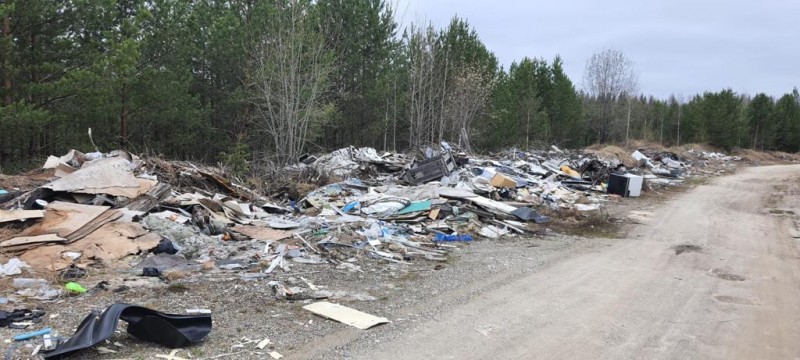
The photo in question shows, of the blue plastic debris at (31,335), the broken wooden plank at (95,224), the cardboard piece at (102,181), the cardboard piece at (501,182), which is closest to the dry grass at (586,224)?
the cardboard piece at (501,182)

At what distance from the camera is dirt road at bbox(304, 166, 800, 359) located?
4.45 metres

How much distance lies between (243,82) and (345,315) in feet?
54.4

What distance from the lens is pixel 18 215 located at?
7.34m

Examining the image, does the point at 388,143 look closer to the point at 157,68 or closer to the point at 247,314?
the point at 157,68

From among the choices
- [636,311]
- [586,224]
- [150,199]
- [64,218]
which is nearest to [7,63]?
[150,199]

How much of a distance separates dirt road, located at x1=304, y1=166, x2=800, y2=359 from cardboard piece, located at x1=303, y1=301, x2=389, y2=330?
36cm

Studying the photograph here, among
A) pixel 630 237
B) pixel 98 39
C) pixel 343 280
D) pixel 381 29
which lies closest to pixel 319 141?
pixel 381 29

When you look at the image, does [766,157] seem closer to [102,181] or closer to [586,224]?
[586,224]

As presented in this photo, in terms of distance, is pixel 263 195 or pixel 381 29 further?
pixel 381 29

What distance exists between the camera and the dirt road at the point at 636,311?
4453 millimetres

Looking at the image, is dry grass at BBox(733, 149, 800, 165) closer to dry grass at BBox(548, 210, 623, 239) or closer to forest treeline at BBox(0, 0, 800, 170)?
forest treeline at BBox(0, 0, 800, 170)

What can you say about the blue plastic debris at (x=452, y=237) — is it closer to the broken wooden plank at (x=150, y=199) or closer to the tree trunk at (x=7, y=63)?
the broken wooden plank at (x=150, y=199)

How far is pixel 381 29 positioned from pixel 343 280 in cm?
1839

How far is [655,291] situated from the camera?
250 inches
